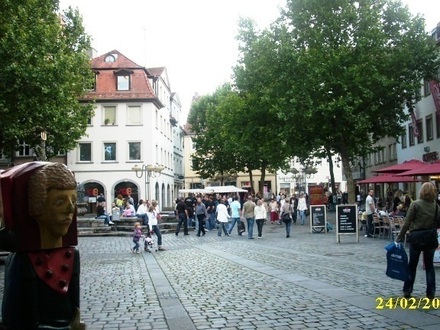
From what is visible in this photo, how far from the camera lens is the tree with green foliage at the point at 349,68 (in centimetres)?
3070

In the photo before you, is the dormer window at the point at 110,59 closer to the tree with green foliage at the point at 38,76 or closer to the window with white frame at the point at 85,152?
the window with white frame at the point at 85,152

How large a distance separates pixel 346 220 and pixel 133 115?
119 ft

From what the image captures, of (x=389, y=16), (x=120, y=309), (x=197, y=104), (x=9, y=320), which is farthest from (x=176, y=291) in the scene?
(x=197, y=104)

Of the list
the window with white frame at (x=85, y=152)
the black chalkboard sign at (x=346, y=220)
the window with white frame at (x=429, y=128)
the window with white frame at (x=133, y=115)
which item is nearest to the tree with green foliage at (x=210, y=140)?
the window with white frame at (x=133, y=115)

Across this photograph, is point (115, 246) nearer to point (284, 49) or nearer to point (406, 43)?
point (284, 49)

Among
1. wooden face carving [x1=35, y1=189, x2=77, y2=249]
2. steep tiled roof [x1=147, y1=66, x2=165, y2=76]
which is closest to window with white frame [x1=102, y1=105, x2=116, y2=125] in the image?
steep tiled roof [x1=147, y1=66, x2=165, y2=76]

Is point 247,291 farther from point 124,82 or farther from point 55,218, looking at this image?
point 124,82

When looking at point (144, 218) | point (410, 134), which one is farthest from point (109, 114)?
point (144, 218)

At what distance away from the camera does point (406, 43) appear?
104 feet

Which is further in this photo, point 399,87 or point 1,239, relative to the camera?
point 399,87

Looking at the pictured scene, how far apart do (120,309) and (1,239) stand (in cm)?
535

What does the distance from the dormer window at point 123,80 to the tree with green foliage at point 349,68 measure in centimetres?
2360

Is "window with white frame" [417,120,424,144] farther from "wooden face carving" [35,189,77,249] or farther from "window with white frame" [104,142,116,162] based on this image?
"wooden face carving" [35,189,77,249]

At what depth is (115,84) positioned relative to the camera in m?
53.7
